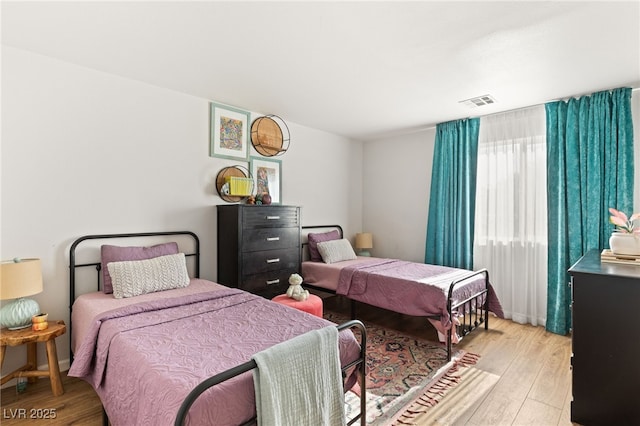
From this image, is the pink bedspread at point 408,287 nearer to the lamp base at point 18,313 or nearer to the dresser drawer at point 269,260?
the dresser drawer at point 269,260

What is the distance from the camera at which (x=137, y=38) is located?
7.10 ft

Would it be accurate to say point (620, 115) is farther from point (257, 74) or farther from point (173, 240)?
point (173, 240)

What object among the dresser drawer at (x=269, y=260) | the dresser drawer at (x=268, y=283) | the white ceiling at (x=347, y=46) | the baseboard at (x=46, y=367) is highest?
the white ceiling at (x=347, y=46)

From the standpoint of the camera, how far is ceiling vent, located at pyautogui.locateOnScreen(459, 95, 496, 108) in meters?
3.29

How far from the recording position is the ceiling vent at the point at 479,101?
3287 millimetres

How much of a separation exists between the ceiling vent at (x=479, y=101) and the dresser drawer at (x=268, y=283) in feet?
8.79

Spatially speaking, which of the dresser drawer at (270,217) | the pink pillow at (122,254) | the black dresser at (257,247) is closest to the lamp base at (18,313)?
the pink pillow at (122,254)

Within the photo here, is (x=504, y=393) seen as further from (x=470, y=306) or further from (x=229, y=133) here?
(x=229, y=133)

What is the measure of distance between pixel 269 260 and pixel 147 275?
1186 millimetres

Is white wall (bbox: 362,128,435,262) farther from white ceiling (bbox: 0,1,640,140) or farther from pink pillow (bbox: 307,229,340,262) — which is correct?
white ceiling (bbox: 0,1,640,140)

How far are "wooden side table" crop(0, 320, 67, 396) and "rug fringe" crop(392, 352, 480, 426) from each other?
233 centimetres

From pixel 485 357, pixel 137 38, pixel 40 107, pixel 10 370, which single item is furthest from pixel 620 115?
pixel 10 370

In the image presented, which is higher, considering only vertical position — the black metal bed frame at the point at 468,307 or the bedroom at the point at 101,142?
the bedroom at the point at 101,142

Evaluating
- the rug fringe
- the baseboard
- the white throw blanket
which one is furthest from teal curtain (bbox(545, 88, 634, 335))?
the baseboard
